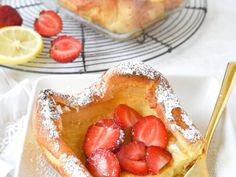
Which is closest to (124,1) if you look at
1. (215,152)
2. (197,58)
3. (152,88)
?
(197,58)

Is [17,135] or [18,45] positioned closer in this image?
[17,135]

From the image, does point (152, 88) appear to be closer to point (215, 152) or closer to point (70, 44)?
point (215, 152)

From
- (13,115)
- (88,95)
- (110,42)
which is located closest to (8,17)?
(110,42)

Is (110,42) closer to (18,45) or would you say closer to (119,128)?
(18,45)

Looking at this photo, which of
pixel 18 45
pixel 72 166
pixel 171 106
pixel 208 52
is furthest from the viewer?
pixel 208 52

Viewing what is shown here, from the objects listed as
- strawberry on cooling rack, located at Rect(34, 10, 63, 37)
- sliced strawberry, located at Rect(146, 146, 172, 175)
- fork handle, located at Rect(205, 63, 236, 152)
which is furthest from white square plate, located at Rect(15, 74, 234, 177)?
strawberry on cooling rack, located at Rect(34, 10, 63, 37)

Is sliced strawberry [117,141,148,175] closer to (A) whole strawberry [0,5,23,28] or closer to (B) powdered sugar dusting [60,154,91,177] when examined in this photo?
(B) powdered sugar dusting [60,154,91,177]
